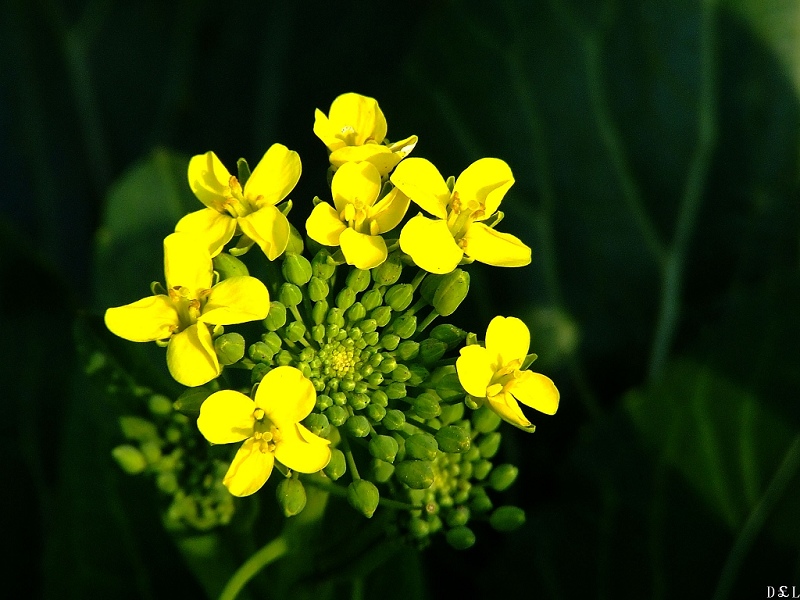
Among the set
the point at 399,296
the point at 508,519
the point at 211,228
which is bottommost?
the point at 508,519

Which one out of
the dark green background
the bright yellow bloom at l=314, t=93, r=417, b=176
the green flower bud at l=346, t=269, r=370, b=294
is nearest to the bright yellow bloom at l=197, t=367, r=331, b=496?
the green flower bud at l=346, t=269, r=370, b=294

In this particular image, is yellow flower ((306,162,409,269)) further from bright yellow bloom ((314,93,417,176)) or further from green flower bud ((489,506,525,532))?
green flower bud ((489,506,525,532))

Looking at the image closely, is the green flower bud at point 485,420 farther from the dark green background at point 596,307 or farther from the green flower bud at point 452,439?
the dark green background at point 596,307

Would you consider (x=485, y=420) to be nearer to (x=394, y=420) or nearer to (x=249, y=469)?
(x=394, y=420)

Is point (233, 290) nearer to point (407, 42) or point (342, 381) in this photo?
point (342, 381)

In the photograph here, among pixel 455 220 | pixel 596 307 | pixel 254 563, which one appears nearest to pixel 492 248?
pixel 455 220

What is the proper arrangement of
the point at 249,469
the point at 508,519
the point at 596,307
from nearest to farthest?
the point at 249,469 < the point at 508,519 < the point at 596,307

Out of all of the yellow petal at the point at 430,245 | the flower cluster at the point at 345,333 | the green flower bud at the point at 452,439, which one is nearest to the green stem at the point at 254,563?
the flower cluster at the point at 345,333
